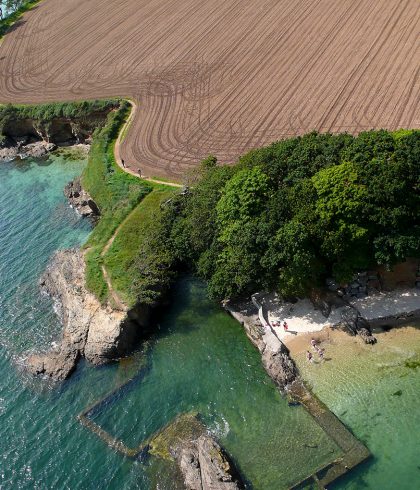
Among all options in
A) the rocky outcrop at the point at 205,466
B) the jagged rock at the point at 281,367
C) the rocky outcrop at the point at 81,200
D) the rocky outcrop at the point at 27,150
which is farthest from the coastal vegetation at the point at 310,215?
the rocky outcrop at the point at 27,150

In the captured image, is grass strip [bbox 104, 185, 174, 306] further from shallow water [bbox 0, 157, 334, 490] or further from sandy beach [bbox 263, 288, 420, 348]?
sandy beach [bbox 263, 288, 420, 348]

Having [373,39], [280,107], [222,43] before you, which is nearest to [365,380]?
[280,107]

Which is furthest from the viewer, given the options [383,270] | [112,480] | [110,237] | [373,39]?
[373,39]

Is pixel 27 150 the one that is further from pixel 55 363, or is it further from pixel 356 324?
pixel 356 324

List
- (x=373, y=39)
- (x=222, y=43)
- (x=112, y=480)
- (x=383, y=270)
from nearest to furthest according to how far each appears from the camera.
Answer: (x=112, y=480), (x=383, y=270), (x=373, y=39), (x=222, y=43)

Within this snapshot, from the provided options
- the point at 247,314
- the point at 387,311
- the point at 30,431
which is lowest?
the point at 387,311

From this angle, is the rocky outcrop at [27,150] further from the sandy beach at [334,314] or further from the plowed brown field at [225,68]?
the sandy beach at [334,314]

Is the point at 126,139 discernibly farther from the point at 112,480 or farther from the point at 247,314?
the point at 112,480

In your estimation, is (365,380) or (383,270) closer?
(365,380)
